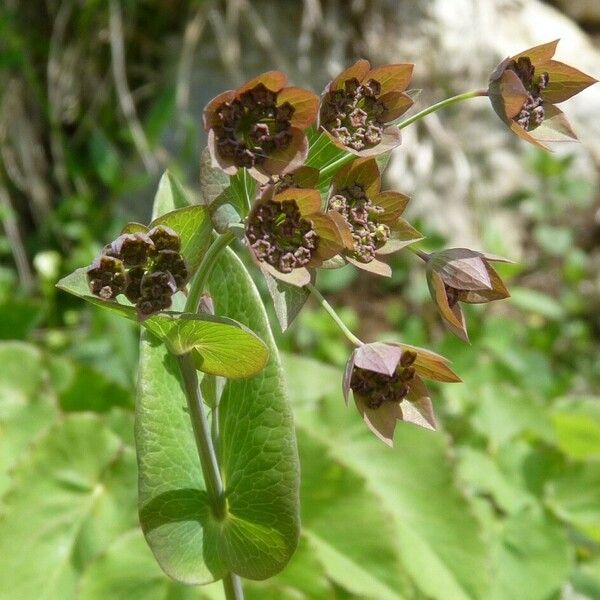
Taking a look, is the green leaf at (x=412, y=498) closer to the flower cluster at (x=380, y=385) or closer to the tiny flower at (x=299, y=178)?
the flower cluster at (x=380, y=385)

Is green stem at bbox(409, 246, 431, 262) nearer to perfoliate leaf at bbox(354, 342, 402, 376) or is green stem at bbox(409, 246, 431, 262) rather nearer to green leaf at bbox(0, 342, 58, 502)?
perfoliate leaf at bbox(354, 342, 402, 376)

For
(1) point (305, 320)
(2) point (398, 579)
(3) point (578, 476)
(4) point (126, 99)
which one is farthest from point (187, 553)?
(4) point (126, 99)

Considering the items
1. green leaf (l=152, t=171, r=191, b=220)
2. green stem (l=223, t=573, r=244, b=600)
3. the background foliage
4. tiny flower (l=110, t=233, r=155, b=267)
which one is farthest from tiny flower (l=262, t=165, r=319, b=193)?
the background foliage

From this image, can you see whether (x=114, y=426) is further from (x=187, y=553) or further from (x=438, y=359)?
(x=438, y=359)

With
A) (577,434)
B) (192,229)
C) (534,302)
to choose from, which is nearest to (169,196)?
(192,229)

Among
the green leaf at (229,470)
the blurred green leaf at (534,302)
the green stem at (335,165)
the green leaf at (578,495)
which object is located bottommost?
the blurred green leaf at (534,302)

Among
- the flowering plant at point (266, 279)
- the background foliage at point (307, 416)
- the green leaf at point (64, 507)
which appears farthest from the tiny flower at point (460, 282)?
the green leaf at point (64, 507)

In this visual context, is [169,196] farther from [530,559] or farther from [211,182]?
[530,559]
